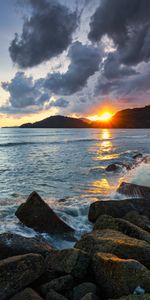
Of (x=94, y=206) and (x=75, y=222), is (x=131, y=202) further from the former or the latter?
(x=75, y=222)

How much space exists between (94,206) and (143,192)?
371 cm

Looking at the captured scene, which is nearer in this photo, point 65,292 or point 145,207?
point 65,292

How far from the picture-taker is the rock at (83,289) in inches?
203

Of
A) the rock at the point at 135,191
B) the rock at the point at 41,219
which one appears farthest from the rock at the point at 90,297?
the rock at the point at 135,191

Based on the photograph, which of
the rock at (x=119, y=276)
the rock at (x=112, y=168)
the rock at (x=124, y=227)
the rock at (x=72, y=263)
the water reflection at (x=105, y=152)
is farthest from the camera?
the water reflection at (x=105, y=152)

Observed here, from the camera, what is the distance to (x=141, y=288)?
4.82 meters

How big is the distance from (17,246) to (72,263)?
4.73 feet

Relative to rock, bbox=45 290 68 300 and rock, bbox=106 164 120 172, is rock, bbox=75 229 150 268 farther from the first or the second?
rock, bbox=106 164 120 172

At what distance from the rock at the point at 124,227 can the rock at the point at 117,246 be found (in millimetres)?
604

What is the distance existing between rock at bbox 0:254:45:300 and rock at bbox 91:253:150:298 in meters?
1.14

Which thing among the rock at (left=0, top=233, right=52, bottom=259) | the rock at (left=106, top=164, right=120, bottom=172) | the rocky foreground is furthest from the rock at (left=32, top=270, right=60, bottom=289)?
the rock at (left=106, top=164, right=120, bottom=172)

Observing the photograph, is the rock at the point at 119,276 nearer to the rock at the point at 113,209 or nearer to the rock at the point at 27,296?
the rock at the point at 27,296

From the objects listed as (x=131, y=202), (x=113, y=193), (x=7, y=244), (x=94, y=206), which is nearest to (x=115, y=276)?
(x=7, y=244)

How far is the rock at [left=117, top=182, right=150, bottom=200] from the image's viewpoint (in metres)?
13.1
